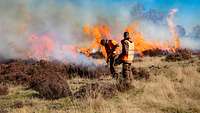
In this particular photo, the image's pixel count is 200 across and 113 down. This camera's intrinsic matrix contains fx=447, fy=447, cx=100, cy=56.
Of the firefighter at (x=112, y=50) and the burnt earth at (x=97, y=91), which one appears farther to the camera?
the firefighter at (x=112, y=50)

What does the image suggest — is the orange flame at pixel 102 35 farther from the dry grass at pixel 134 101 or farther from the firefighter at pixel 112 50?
the dry grass at pixel 134 101

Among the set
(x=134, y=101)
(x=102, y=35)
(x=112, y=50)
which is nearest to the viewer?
(x=134, y=101)

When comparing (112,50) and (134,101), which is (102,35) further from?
(134,101)

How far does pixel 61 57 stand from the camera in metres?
23.8

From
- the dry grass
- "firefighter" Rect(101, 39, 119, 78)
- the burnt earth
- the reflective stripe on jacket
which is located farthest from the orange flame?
the burnt earth

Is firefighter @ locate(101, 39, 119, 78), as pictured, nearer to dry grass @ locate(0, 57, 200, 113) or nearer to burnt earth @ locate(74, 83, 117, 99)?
dry grass @ locate(0, 57, 200, 113)

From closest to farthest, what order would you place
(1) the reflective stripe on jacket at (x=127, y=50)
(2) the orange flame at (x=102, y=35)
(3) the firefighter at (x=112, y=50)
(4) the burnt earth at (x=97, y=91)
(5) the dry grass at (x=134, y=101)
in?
(5) the dry grass at (x=134, y=101)
(4) the burnt earth at (x=97, y=91)
(1) the reflective stripe on jacket at (x=127, y=50)
(3) the firefighter at (x=112, y=50)
(2) the orange flame at (x=102, y=35)

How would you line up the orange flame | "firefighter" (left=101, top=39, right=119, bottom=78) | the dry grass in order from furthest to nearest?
the orange flame
"firefighter" (left=101, top=39, right=119, bottom=78)
the dry grass

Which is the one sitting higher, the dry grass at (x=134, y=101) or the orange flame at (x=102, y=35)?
the orange flame at (x=102, y=35)

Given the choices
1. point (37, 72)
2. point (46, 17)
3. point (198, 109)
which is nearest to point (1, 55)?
point (46, 17)

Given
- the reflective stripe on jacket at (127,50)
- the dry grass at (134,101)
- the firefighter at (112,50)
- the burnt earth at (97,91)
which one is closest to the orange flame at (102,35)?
the firefighter at (112,50)

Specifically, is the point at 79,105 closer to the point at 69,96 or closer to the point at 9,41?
the point at 69,96

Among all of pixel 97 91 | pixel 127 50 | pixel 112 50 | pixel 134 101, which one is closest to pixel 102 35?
pixel 112 50

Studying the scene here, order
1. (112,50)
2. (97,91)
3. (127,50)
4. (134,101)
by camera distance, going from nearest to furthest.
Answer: (134,101) → (97,91) → (127,50) → (112,50)
